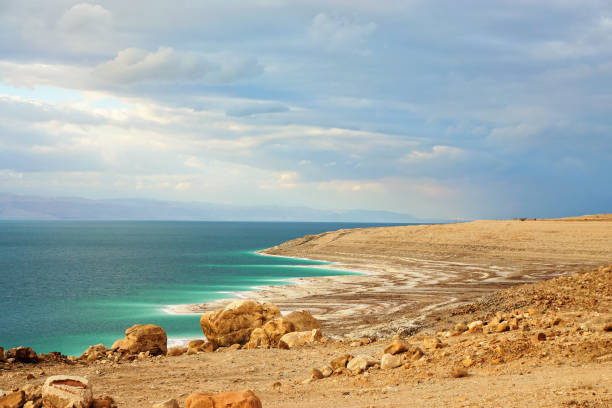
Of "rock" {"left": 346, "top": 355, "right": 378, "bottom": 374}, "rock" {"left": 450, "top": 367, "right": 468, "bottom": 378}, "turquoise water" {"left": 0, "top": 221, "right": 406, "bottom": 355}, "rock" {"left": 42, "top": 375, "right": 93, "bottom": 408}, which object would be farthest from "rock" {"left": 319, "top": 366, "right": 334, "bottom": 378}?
"turquoise water" {"left": 0, "top": 221, "right": 406, "bottom": 355}

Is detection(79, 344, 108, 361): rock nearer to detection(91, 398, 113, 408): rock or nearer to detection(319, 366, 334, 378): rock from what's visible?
detection(91, 398, 113, 408): rock

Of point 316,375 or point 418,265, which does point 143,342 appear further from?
point 418,265

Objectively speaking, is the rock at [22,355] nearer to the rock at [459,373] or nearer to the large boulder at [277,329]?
the large boulder at [277,329]

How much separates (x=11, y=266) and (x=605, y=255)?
8776 centimetres

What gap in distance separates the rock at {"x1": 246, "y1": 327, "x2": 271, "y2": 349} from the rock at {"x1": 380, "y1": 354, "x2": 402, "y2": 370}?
23.3 ft

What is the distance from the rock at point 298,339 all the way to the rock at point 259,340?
3.75 feet

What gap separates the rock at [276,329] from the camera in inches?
755

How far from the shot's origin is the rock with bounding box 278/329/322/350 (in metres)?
17.7

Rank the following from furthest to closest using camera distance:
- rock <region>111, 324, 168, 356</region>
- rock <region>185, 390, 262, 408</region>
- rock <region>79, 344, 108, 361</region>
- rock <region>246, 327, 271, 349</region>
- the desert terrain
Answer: rock <region>246, 327, 271, 349</region>, rock <region>111, 324, 168, 356</region>, rock <region>79, 344, 108, 361</region>, the desert terrain, rock <region>185, 390, 262, 408</region>

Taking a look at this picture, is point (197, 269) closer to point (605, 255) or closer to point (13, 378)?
point (605, 255)

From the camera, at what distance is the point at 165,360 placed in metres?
16.5

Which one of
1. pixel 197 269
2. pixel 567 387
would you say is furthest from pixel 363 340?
pixel 197 269

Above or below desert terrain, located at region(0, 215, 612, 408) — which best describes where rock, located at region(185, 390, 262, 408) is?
above

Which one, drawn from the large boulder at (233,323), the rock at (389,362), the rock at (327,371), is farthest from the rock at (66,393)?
the large boulder at (233,323)
